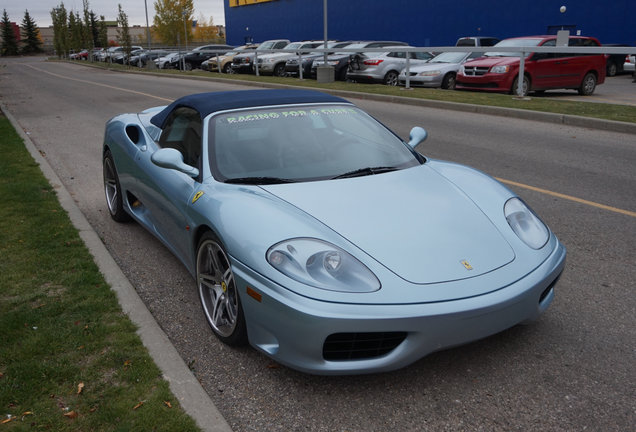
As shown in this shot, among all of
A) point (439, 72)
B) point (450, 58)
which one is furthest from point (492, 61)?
point (450, 58)

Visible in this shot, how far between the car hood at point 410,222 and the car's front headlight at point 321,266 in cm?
12

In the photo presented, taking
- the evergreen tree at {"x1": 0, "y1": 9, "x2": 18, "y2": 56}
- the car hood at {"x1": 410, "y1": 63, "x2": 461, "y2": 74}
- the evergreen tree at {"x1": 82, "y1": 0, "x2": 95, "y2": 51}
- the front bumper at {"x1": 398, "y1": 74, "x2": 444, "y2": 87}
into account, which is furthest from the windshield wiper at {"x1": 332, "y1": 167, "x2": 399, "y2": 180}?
the evergreen tree at {"x1": 0, "y1": 9, "x2": 18, "y2": 56}

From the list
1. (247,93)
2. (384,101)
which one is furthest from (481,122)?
(247,93)

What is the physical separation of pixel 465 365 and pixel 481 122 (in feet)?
31.2

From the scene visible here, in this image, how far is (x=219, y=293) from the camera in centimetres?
336

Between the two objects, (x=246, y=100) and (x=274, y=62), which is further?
(x=274, y=62)

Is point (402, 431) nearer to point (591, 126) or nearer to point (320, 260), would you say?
point (320, 260)

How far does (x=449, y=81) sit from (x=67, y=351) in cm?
1644

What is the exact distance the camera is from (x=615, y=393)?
9.02 ft

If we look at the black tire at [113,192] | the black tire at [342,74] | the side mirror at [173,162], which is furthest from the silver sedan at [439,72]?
the side mirror at [173,162]

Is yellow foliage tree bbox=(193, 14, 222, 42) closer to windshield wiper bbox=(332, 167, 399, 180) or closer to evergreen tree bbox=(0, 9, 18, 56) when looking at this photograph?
evergreen tree bbox=(0, 9, 18, 56)

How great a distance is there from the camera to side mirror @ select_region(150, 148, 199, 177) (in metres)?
3.70

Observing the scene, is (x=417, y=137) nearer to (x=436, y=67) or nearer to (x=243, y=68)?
(x=436, y=67)

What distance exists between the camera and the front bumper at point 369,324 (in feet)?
8.47
